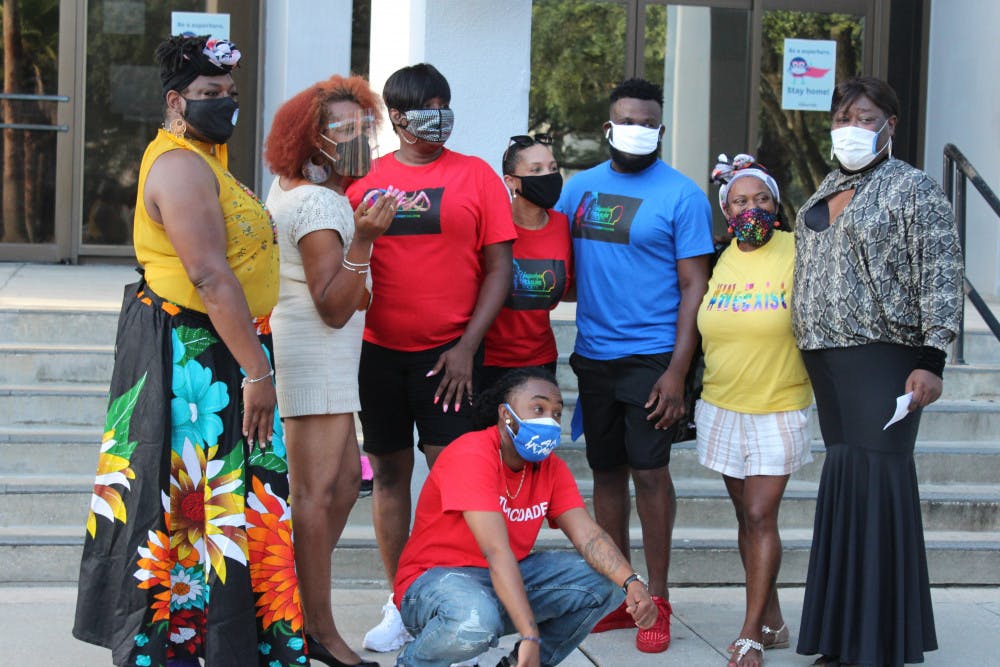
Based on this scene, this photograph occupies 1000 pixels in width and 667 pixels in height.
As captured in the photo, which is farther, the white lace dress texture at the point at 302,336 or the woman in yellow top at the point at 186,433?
the white lace dress texture at the point at 302,336

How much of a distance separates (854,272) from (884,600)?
1136mm

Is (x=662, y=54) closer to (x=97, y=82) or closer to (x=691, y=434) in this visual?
(x=97, y=82)

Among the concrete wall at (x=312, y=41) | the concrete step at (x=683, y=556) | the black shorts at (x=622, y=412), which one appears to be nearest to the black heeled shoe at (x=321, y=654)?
the concrete step at (x=683, y=556)

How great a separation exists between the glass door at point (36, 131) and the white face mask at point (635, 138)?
6.11 meters

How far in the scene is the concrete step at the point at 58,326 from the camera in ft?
22.2

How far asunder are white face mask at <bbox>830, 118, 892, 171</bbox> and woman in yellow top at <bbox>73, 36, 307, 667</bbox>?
200 centimetres

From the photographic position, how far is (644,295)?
16.0ft

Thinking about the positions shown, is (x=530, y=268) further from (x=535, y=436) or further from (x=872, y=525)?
(x=872, y=525)

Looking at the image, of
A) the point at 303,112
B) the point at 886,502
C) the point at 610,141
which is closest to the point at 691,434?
the point at 886,502

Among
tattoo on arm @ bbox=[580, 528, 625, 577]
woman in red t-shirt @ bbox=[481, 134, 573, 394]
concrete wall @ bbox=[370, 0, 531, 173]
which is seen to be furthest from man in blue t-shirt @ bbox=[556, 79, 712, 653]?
concrete wall @ bbox=[370, 0, 531, 173]

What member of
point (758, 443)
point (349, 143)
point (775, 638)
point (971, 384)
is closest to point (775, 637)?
point (775, 638)

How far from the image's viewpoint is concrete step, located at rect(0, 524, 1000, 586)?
5379 mm

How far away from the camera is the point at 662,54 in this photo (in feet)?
33.8

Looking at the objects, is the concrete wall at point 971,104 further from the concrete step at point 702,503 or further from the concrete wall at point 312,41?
the concrete wall at point 312,41
